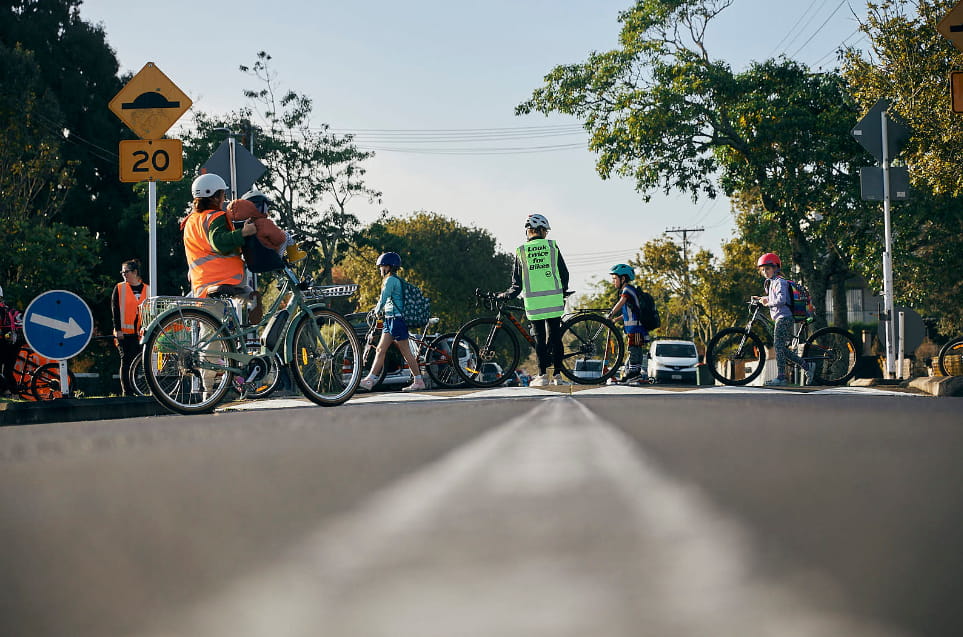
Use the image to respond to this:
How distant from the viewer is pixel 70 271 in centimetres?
2639

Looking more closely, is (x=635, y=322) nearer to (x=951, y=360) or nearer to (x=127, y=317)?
(x=951, y=360)

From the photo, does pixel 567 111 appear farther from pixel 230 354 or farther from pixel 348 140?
Answer: pixel 230 354

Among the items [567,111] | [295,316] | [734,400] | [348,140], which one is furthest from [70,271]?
[348,140]

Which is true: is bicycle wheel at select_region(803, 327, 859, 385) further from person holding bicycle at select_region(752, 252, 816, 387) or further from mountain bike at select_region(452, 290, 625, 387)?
mountain bike at select_region(452, 290, 625, 387)

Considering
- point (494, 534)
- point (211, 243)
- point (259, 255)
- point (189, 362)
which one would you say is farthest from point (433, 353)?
point (494, 534)

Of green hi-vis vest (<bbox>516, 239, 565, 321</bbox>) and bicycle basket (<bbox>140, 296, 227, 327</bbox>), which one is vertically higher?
green hi-vis vest (<bbox>516, 239, 565, 321</bbox>)

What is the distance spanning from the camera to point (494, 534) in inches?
125

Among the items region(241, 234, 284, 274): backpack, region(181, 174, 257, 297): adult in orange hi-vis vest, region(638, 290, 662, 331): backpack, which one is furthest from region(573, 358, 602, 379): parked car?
region(181, 174, 257, 297): adult in orange hi-vis vest

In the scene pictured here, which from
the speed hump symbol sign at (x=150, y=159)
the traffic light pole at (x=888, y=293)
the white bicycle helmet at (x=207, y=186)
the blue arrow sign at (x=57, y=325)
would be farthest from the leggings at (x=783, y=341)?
the blue arrow sign at (x=57, y=325)

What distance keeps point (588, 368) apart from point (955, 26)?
16.7ft

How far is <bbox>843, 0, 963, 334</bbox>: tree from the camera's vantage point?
22.0m

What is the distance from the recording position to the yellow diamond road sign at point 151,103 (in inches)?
476

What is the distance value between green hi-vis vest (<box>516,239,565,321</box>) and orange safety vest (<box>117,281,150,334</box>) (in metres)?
4.45

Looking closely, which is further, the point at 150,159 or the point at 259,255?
the point at 150,159
